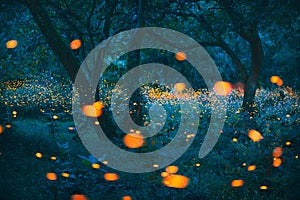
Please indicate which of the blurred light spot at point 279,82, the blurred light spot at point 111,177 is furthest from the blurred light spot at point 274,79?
the blurred light spot at point 111,177

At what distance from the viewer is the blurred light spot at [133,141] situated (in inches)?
253

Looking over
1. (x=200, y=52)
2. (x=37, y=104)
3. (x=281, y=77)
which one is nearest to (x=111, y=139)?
(x=37, y=104)

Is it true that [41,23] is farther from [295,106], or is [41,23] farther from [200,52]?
[200,52]

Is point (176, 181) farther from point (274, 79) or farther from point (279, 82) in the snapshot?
point (274, 79)

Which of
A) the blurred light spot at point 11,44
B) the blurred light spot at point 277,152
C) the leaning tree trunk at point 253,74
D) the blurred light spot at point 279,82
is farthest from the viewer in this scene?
the blurred light spot at point 279,82

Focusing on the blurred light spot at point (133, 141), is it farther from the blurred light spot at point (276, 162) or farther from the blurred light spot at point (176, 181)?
the blurred light spot at point (276, 162)

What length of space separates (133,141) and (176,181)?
128cm

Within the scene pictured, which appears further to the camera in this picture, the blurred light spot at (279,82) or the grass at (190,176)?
the blurred light spot at (279,82)

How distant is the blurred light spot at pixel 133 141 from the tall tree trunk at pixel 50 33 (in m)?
2.33

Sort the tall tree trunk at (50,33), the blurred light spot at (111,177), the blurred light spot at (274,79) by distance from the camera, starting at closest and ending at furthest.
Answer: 1. the blurred light spot at (111,177)
2. the tall tree trunk at (50,33)
3. the blurred light spot at (274,79)

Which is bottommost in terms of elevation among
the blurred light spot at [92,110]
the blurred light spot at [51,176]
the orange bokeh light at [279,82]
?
the blurred light spot at [51,176]

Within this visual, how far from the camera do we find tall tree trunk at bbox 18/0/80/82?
751 cm

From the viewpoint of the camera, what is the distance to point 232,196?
527 cm

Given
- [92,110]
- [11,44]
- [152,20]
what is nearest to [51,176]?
[92,110]
